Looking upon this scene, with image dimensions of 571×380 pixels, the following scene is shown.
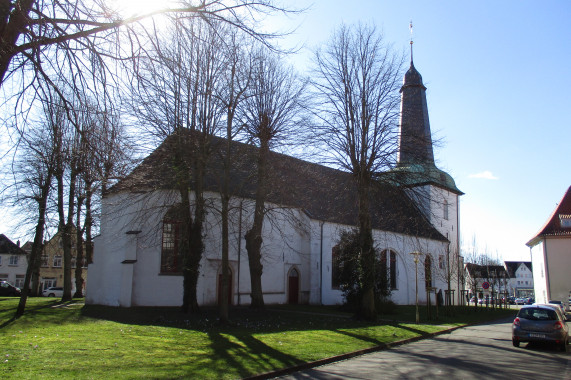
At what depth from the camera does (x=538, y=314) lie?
48.9ft

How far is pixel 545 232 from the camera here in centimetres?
4169

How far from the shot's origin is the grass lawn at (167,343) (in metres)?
8.82

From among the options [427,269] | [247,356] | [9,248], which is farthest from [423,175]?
[9,248]

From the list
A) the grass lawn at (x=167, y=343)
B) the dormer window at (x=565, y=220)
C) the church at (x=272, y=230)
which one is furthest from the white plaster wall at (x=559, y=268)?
the grass lawn at (x=167, y=343)

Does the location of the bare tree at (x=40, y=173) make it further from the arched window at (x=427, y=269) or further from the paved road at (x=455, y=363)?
the arched window at (x=427, y=269)

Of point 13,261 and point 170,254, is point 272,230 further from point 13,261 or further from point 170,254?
point 13,261

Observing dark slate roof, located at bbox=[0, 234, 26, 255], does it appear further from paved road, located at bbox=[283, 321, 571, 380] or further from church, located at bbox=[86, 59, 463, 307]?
paved road, located at bbox=[283, 321, 571, 380]

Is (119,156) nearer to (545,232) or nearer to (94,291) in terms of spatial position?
(94,291)

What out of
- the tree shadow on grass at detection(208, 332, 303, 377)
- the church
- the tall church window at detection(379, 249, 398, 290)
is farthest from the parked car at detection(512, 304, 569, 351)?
the tall church window at detection(379, 249, 398, 290)

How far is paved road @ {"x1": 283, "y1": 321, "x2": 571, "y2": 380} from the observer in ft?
31.7

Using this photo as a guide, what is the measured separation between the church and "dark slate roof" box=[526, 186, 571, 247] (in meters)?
10.4

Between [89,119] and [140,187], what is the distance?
1245cm

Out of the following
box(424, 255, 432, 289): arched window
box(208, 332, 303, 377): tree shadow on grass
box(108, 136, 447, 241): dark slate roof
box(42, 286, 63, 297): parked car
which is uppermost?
box(108, 136, 447, 241): dark slate roof

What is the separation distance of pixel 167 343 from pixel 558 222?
137 ft
